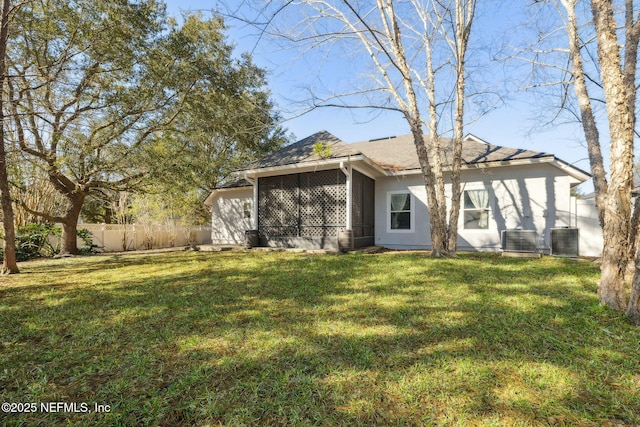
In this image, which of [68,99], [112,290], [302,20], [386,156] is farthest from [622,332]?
[68,99]

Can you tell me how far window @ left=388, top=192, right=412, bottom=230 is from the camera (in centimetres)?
1083

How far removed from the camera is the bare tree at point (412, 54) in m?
7.16

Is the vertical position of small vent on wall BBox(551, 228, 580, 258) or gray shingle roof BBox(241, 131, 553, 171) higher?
gray shingle roof BBox(241, 131, 553, 171)

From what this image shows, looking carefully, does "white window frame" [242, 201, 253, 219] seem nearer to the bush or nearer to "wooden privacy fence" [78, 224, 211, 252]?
"wooden privacy fence" [78, 224, 211, 252]

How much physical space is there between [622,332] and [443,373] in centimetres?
214

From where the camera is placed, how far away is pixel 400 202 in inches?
433

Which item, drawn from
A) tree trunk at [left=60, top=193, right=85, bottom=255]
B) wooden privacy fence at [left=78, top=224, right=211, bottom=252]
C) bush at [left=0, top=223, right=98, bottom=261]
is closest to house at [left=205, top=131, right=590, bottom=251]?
tree trunk at [left=60, top=193, right=85, bottom=255]

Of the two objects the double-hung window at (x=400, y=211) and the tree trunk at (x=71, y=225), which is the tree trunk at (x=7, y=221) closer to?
the tree trunk at (x=71, y=225)

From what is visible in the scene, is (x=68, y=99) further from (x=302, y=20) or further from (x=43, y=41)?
(x=302, y=20)

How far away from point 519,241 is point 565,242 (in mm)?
1130

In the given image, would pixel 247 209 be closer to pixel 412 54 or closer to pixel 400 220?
pixel 400 220

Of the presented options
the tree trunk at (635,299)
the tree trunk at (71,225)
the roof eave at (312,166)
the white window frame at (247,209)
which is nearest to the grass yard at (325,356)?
the tree trunk at (635,299)

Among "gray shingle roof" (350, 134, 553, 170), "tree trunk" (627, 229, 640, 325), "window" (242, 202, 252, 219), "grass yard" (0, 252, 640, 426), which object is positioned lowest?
"grass yard" (0, 252, 640, 426)

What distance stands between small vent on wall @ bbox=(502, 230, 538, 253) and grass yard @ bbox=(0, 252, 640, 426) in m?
3.81
